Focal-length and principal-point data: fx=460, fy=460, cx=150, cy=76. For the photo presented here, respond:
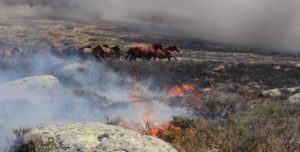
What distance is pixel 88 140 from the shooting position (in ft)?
29.7

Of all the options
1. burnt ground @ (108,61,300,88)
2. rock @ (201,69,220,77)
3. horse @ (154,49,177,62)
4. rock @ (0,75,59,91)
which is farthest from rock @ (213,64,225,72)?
rock @ (0,75,59,91)

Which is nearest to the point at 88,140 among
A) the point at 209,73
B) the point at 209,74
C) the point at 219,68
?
the point at 209,74

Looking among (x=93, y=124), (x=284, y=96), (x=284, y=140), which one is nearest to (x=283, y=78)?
(x=284, y=96)

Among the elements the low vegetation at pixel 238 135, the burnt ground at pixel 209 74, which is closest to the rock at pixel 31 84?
the burnt ground at pixel 209 74

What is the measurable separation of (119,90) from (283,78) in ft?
46.4

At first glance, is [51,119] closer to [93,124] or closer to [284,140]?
[93,124]

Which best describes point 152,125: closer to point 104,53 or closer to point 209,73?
point 209,73

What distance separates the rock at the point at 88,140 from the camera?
896 centimetres

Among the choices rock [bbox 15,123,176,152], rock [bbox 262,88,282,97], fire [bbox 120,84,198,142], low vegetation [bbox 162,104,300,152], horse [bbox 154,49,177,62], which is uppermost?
rock [bbox 15,123,176,152]

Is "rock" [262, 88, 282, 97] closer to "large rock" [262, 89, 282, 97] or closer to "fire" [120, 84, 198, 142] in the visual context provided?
"large rock" [262, 89, 282, 97]

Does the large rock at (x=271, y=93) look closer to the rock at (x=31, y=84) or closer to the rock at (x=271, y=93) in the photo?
the rock at (x=271, y=93)

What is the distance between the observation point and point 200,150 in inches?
Result: 422

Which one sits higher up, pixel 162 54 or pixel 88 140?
pixel 88 140

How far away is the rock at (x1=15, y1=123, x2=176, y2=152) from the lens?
8.96m
